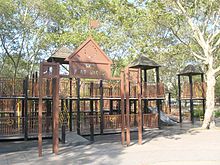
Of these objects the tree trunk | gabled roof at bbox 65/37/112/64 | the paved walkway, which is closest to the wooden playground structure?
gabled roof at bbox 65/37/112/64

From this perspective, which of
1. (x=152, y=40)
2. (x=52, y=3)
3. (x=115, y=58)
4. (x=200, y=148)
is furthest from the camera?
(x=115, y=58)

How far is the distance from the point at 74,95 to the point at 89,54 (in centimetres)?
607

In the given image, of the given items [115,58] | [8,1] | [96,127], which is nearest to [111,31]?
[115,58]

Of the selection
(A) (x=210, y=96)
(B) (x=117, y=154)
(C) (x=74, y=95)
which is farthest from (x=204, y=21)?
(B) (x=117, y=154)

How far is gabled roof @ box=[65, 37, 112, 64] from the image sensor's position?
13.0m

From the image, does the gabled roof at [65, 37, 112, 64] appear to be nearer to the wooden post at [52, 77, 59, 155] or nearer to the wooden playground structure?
the wooden playground structure

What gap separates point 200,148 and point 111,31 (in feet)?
60.9

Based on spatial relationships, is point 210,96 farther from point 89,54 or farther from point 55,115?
point 55,115

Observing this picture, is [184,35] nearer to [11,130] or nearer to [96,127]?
[96,127]

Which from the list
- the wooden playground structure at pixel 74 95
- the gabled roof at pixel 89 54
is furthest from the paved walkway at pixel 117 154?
the gabled roof at pixel 89 54

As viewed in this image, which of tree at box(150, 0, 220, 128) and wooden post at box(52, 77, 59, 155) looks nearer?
wooden post at box(52, 77, 59, 155)

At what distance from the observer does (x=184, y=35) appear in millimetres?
26719

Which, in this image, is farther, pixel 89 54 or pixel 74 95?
pixel 74 95

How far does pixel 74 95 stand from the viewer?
18.9m
